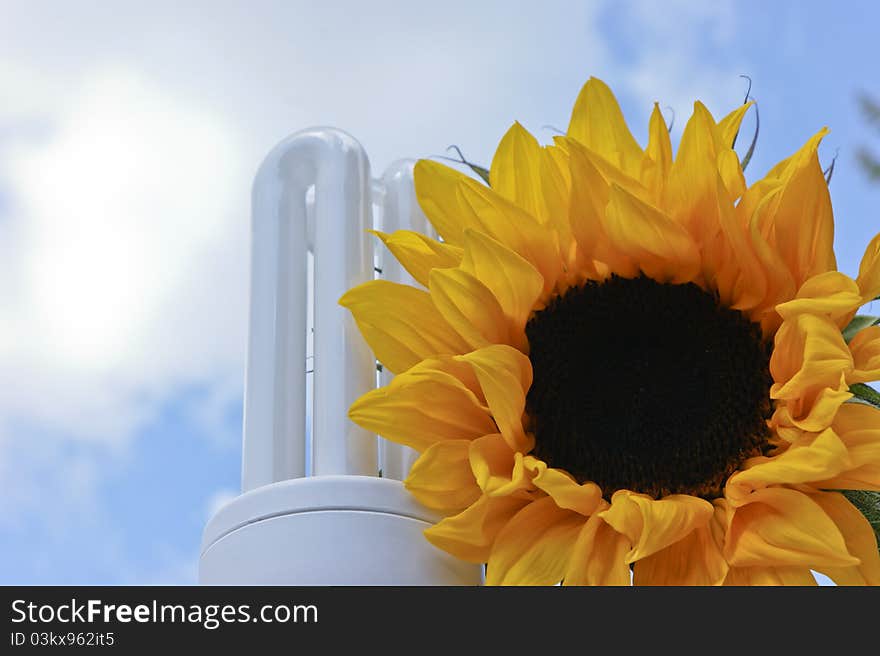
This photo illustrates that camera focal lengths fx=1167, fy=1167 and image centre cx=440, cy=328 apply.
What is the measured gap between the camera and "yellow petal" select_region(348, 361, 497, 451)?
1.63ft

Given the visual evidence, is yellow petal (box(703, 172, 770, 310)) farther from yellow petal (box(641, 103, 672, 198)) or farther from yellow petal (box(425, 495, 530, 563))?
yellow petal (box(425, 495, 530, 563))

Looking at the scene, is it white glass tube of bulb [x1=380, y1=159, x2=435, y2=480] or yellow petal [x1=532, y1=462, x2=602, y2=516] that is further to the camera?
white glass tube of bulb [x1=380, y1=159, x2=435, y2=480]

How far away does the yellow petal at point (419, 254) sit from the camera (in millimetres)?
528

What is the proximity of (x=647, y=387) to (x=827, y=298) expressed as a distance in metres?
0.09

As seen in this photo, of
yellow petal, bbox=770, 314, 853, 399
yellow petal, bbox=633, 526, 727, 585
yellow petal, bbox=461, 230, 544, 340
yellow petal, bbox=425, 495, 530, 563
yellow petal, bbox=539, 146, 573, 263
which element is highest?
yellow petal, bbox=539, 146, 573, 263

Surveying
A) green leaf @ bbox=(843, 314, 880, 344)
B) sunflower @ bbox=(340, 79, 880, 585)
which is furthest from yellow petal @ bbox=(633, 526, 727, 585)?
green leaf @ bbox=(843, 314, 880, 344)

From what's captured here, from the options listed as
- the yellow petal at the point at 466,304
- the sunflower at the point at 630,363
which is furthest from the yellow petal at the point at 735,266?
the yellow petal at the point at 466,304

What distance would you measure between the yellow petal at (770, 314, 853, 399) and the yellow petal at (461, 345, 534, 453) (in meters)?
0.10

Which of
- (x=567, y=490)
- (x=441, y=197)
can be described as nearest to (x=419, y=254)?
(x=441, y=197)

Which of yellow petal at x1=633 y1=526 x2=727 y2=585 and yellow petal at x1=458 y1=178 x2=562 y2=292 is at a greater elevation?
yellow petal at x1=458 y1=178 x2=562 y2=292

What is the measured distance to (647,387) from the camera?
51 cm

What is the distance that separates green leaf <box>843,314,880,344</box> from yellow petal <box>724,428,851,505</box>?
0.19ft

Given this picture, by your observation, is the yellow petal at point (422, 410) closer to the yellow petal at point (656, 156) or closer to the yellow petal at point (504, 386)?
the yellow petal at point (504, 386)

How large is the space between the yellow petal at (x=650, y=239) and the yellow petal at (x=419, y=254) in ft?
0.24
